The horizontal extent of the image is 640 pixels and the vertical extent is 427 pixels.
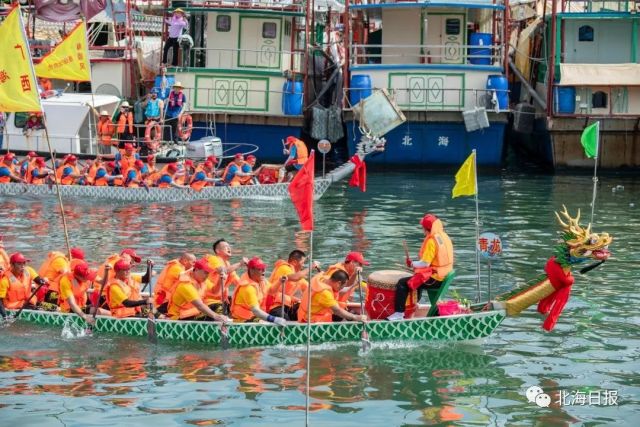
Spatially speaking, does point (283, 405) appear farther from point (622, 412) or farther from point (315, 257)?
point (315, 257)

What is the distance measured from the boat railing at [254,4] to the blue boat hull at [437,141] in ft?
17.8

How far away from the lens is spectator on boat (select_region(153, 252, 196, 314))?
1884cm

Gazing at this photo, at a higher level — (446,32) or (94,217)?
(446,32)

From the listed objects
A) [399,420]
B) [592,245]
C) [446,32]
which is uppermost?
[446,32]

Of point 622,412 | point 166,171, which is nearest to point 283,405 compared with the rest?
point 622,412

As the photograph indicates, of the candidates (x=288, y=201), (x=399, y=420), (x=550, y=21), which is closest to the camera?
(x=399, y=420)

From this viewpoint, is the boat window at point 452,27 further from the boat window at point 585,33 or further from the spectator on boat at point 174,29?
the spectator on boat at point 174,29

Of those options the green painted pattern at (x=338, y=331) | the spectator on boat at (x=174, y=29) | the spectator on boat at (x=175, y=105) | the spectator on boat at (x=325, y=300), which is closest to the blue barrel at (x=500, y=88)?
the spectator on boat at (x=175, y=105)

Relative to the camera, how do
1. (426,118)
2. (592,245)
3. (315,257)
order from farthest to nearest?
(426,118) → (315,257) → (592,245)

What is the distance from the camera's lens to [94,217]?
30641 millimetres

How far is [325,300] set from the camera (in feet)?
58.3

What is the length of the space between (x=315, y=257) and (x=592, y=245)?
387 inches

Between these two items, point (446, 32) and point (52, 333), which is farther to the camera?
point (446, 32)

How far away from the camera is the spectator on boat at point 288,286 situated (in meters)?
18.4
